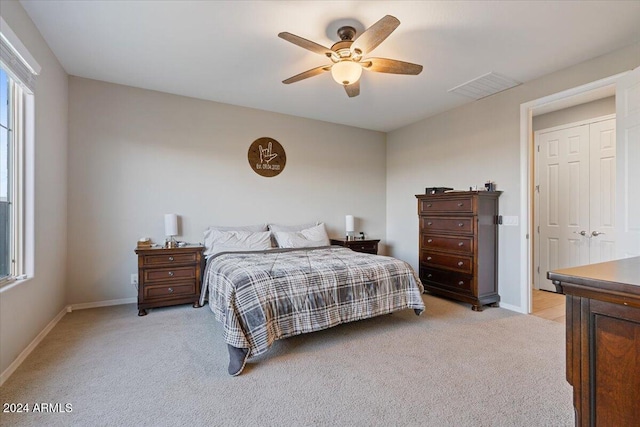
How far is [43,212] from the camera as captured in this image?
8.87 feet

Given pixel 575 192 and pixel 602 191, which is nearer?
pixel 602 191

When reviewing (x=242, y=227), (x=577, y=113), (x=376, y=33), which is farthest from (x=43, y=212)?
(x=577, y=113)

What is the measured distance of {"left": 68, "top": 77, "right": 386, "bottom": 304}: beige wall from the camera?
3492 millimetres

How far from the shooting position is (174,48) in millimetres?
2785

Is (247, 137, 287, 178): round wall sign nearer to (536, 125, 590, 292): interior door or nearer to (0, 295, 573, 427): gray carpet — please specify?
(0, 295, 573, 427): gray carpet

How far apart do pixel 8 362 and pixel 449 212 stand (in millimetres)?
4263

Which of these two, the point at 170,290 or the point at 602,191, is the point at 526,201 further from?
the point at 170,290

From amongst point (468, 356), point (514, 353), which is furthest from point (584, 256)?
point (468, 356)

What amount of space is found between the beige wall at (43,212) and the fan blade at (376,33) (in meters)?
2.38

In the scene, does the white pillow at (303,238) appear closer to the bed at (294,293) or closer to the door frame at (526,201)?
the bed at (294,293)

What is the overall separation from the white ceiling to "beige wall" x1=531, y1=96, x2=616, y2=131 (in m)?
1.33

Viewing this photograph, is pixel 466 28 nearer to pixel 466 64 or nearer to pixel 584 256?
pixel 466 64

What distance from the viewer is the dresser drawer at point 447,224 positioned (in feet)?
11.7

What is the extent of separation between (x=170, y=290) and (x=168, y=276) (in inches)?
6.5
